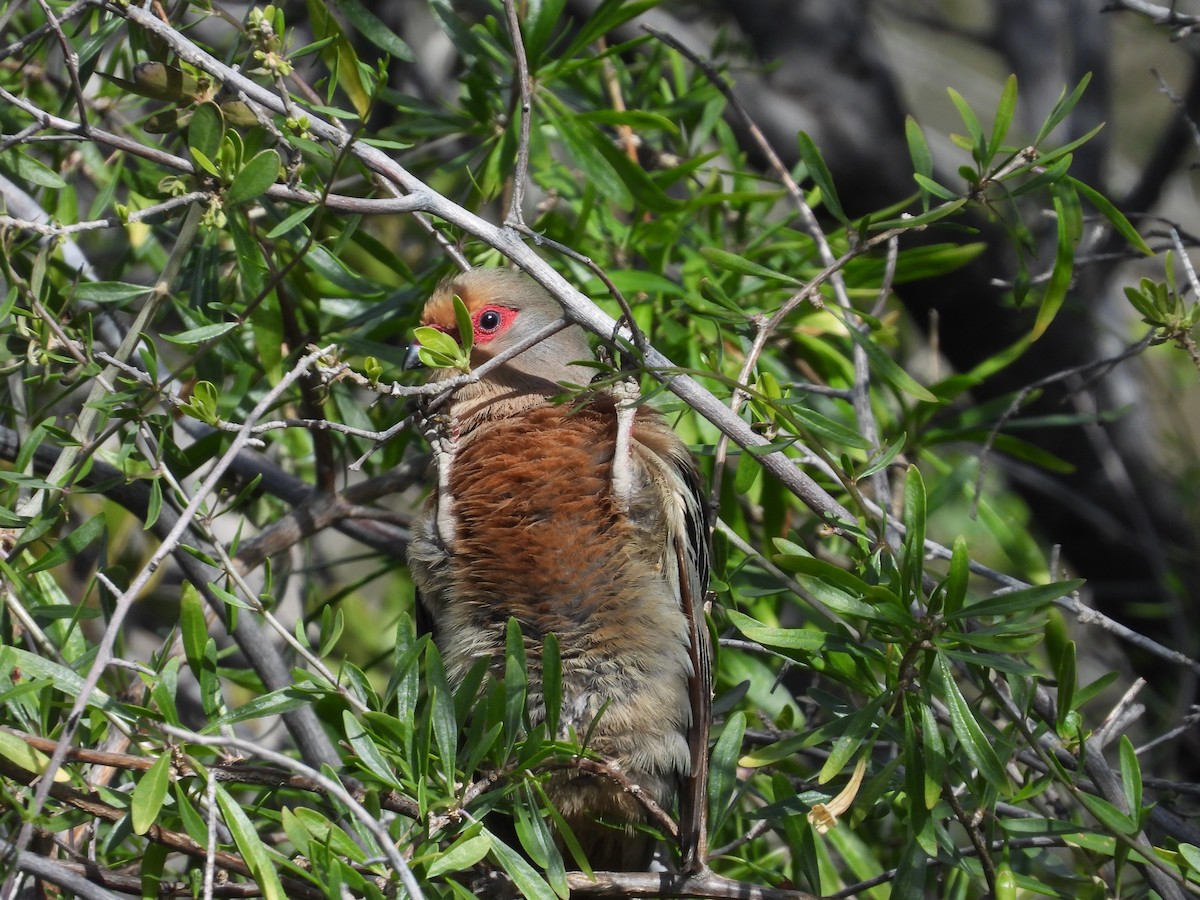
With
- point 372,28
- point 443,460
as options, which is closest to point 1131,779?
point 443,460

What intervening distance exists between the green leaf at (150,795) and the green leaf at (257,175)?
3.26ft

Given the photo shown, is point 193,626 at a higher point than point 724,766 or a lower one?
higher

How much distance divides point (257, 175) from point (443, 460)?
0.91 meters

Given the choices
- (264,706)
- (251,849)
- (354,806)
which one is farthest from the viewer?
(264,706)

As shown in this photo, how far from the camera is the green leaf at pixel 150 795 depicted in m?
1.74

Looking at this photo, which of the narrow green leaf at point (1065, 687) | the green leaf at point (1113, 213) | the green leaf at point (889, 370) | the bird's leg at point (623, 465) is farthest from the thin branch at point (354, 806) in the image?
the green leaf at point (1113, 213)

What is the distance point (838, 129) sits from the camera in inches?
191

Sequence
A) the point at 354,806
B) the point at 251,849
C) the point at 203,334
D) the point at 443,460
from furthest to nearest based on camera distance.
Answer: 1. the point at 443,460
2. the point at 203,334
3. the point at 251,849
4. the point at 354,806

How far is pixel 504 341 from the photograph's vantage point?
3199mm

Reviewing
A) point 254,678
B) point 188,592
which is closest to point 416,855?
point 188,592

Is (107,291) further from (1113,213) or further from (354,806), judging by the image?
(1113,213)

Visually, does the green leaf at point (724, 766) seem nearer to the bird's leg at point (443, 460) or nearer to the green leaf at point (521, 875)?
the green leaf at point (521, 875)

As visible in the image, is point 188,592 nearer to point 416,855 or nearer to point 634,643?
point 416,855

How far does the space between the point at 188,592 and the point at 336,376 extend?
478 millimetres
